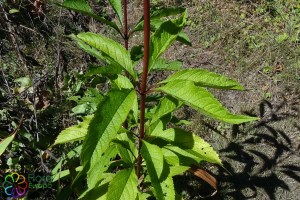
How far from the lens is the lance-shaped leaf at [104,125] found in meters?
1.44

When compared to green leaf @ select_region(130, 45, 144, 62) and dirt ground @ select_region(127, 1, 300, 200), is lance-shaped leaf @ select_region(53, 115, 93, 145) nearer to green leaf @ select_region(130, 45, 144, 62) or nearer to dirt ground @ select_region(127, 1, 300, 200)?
green leaf @ select_region(130, 45, 144, 62)

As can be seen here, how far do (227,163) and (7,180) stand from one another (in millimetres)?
1835

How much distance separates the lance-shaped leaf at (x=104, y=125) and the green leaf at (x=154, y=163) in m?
0.38

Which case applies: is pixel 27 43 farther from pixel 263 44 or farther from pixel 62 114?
pixel 263 44

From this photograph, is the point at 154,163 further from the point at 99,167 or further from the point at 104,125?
the point at 104,125

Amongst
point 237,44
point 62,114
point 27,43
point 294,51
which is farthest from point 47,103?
point 294,51

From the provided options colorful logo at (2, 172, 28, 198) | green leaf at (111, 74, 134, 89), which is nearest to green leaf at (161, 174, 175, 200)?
green leaf at (111, 74, 134, 89)

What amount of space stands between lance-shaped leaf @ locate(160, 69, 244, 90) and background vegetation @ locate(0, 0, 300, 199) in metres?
0.96

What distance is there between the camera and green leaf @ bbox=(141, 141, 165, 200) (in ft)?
6.02

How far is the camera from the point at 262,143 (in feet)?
11.8

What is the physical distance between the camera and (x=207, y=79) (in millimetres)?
1639

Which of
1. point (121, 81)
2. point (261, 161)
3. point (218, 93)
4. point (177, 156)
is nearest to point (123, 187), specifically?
point (177, 156)

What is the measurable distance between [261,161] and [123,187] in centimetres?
193

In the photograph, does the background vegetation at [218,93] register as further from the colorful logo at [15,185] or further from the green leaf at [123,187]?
the green leaf at [123,187]
